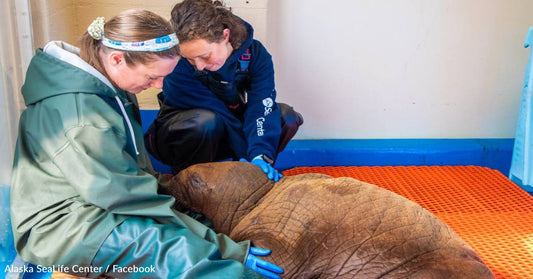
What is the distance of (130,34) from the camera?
216 cm

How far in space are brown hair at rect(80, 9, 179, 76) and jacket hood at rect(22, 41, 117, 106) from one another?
2.5 inches

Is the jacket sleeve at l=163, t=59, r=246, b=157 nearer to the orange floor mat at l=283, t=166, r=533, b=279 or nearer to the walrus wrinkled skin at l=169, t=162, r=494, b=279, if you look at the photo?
the orange floor mat at l=283, t=166, r=533, b=279

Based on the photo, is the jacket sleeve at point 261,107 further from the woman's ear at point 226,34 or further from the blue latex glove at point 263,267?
the blue latex glove at point 263,267

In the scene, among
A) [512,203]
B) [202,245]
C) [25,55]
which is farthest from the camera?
[512,203]

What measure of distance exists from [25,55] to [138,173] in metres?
1.13

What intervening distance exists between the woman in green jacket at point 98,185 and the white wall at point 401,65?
2.17 metres

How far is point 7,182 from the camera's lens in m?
2.46

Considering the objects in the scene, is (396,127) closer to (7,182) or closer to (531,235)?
(531,235)

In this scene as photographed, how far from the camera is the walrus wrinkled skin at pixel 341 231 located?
205 cm

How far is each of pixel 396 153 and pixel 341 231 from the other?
91.5 inches

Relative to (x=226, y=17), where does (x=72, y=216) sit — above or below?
below

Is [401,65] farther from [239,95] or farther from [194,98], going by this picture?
[194,98]

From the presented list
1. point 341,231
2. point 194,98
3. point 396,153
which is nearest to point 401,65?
point 396,153

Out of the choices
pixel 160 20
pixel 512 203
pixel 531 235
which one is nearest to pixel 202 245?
pixel 160 20
